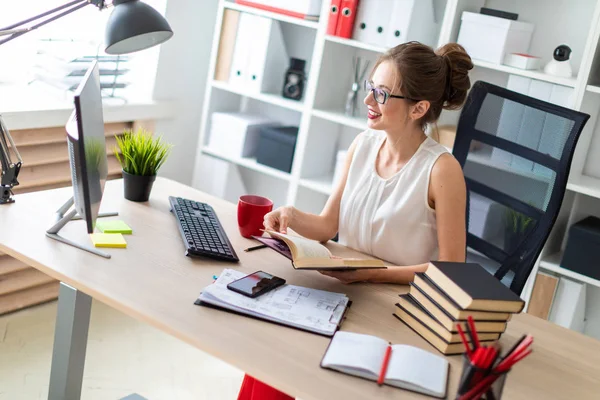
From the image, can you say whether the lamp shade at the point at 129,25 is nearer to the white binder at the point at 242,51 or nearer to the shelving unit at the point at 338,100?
the shelving unit at the point at 338,100

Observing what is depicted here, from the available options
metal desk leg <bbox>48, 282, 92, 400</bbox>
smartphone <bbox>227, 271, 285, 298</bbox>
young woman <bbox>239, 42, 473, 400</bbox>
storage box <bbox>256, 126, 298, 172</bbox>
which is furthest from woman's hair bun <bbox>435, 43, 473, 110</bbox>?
storage box <bbox>256, 126, 298, 172</bbox>

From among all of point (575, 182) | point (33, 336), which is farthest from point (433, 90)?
point (33, 336)

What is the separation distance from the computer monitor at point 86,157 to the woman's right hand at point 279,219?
443 mm

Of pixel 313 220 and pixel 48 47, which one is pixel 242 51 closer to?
pixel 48 47

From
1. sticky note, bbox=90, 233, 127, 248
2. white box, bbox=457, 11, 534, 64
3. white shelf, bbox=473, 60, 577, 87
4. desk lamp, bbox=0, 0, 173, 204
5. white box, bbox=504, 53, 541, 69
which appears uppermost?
white box, bbox=457, 11, 534, 64

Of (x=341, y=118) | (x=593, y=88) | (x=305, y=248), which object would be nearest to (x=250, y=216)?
(x=305, y=248)

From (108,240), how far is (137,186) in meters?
0.36

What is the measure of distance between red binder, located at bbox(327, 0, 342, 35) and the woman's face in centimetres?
124

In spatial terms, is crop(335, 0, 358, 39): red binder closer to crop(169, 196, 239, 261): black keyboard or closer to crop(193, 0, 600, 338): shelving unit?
crop(193, 0, 600, 338): shelving unit

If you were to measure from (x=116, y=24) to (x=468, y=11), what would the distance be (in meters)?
1.78

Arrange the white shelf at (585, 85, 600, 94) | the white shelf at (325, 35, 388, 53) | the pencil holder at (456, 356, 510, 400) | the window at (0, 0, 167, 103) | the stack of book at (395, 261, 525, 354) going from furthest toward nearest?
the white shelf at (325, 35, 388, 53) → the window at (0, 0, 167, 103) → the white shelf at (585, 85, 600, 94) → the stack of book at (395, 261, 525, 354) → the pencil holder at (456, 356, 510, 400)

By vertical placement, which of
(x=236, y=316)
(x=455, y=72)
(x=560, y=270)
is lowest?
(x=560, y=270)

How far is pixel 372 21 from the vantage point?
3.30 metres

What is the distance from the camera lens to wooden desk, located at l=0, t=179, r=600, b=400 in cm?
144
